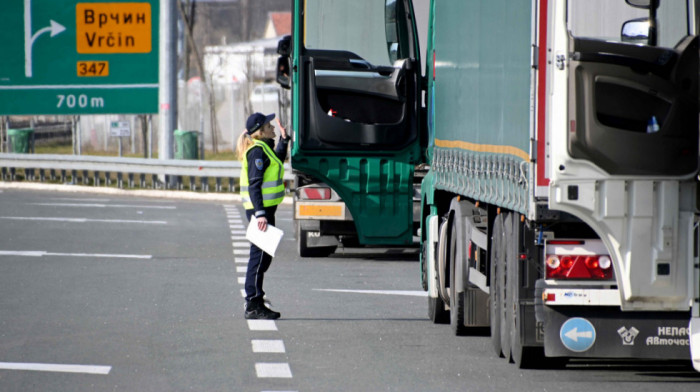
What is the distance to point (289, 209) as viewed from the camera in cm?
2941

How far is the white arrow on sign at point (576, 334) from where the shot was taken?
27.0ft

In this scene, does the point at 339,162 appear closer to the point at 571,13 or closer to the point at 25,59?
the point at 571,13

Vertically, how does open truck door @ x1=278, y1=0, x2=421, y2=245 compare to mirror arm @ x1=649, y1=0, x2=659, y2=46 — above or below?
below

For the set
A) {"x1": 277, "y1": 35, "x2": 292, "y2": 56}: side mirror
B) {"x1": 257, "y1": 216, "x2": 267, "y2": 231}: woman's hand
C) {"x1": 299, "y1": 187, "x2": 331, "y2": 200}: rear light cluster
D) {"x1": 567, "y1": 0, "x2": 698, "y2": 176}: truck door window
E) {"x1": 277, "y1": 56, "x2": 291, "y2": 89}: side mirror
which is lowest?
{"x1": 299, "y1": 187, "x2": 331, "y2": 200}: rear light cluster

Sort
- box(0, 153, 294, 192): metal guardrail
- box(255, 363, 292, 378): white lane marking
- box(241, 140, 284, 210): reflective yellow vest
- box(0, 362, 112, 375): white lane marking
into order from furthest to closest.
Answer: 1. box(0, 153, 294, 192): metal guardrail
2. box(241, 140, 284, 210): reflective yellow vest
3. box(0, 362, 112, 375): white lane marking
4. box(255, 363, 292, 378): white lane marking

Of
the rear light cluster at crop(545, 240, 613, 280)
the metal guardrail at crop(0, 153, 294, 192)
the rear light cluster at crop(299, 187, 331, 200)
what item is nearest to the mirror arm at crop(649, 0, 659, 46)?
the rear light cluster at crop(545, 240, 613, 280)

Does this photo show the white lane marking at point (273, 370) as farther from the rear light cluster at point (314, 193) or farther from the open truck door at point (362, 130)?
the rear light cluster at point (314, 193)

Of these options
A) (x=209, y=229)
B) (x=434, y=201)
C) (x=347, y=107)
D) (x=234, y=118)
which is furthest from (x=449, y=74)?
(x=234, y=118)

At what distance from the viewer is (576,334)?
8.23 metres

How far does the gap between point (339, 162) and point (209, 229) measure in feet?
18.6

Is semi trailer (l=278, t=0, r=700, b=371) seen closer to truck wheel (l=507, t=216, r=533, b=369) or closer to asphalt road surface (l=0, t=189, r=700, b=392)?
truck wheel (l=507, t=216, r=533, b=369)

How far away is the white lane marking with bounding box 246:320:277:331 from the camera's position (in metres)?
11.5

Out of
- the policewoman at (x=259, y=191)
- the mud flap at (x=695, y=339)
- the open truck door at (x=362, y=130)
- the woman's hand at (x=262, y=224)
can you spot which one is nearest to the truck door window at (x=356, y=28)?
the open truck door at (x=362, y=130)

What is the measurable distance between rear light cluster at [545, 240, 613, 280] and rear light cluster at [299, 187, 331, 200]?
32.5ft
